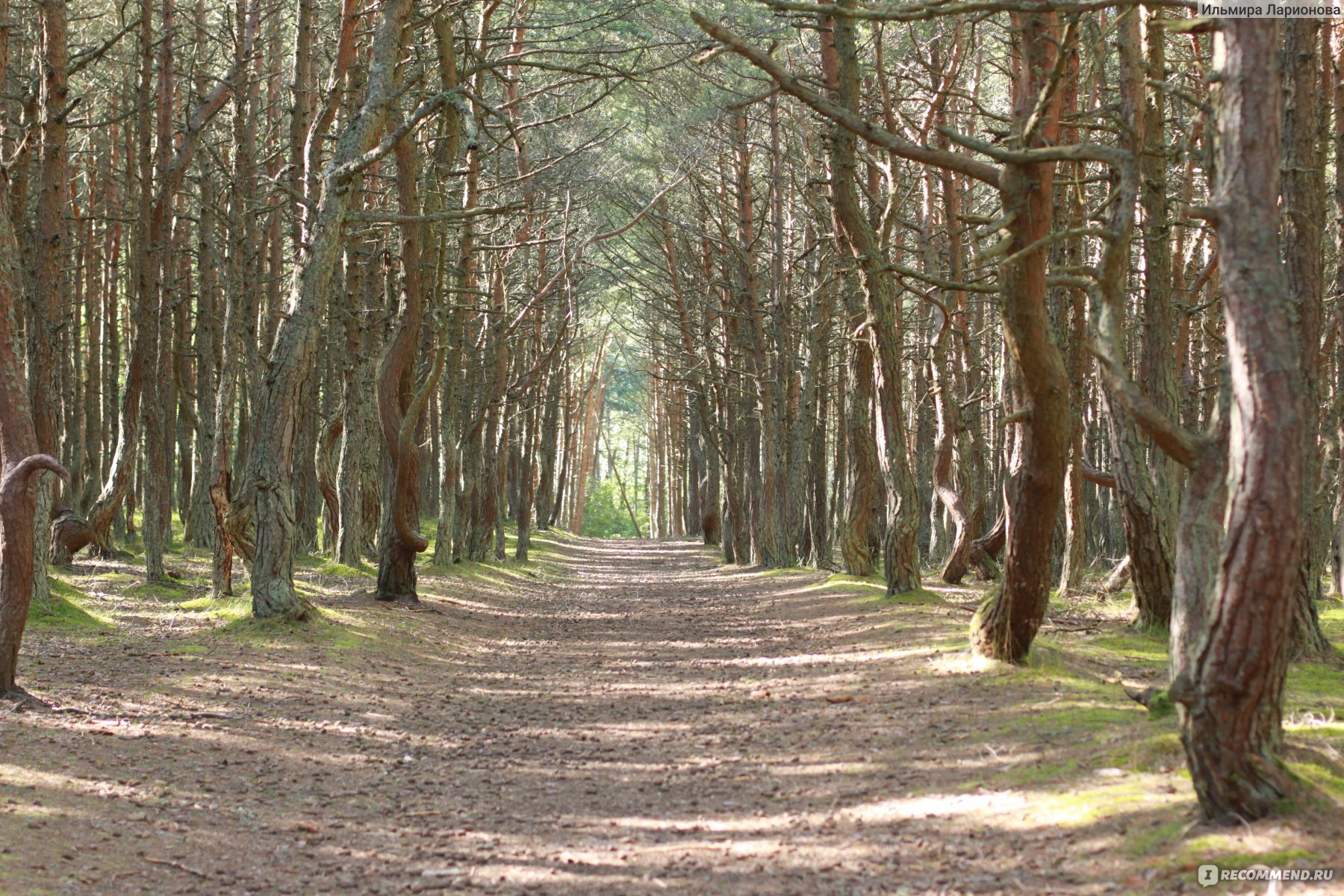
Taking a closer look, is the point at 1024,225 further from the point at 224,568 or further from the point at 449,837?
the point at 224,568

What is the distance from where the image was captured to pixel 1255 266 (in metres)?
4.33

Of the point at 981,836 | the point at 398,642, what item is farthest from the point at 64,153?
the point at 981,836

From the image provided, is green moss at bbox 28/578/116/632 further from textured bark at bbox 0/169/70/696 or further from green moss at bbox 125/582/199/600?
textured bark at bbox 0/169/70/696

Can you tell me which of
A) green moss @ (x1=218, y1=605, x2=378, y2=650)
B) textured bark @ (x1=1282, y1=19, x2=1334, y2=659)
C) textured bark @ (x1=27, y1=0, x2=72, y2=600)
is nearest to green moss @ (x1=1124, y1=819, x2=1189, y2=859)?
textured bark @ (x1=1282, y1=19, x2=1334, y2=659)

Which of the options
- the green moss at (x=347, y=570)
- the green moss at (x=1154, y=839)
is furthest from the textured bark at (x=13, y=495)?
the green moss at (x=347, y=570)

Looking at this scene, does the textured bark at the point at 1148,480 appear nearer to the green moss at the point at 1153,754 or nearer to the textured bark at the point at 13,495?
the green moss at the point at 1153,754

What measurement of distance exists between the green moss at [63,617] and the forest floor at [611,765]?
5cm

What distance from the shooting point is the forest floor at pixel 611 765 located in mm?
4758

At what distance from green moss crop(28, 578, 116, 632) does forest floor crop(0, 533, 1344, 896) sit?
2.1 inches

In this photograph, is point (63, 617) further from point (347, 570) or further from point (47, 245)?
point (347, 570)

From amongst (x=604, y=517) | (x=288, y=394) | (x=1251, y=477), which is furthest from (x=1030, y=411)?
(x=604, y=517)

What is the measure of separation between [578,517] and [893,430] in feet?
159

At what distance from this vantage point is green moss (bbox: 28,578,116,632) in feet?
35.6

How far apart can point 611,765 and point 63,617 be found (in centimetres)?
696
